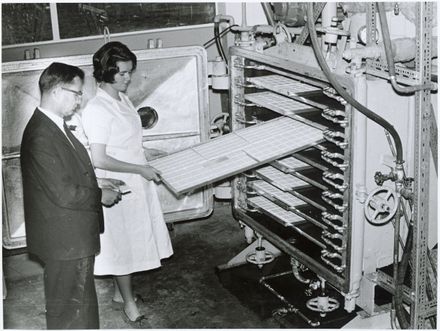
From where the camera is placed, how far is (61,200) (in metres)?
3.09

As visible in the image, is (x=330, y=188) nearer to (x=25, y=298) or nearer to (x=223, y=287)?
(x=223, y=287)

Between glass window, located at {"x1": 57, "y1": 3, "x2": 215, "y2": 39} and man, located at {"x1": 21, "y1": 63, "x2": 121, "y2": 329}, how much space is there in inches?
88.1

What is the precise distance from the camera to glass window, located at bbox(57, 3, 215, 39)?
17.2 ft

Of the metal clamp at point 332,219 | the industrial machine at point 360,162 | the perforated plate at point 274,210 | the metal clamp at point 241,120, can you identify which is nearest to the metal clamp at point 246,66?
the industrial machine at point 360,162

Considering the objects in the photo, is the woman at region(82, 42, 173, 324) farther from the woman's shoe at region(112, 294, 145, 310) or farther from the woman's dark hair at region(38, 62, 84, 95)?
the woman's dark hair at region(38, 62, 84, 95)

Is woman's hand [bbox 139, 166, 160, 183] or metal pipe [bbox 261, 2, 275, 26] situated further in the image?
metal pipe [bbox 261, 2, 275, 26]

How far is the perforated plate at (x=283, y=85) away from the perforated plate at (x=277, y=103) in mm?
87

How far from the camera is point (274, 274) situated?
443cm

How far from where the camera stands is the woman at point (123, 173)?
Result: 3.63m

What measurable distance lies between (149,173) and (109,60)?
2.19 feet

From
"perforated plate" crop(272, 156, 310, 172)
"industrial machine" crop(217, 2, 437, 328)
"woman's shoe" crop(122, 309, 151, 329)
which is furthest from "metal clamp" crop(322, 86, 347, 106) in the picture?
"woman's shoe" crop(122, 309, 151, 329)

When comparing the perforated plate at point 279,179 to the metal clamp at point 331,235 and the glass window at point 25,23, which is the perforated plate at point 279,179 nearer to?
the metal clamp at point 331,235

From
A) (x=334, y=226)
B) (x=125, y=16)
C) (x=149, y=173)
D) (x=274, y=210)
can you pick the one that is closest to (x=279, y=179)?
(x=274, y=210)

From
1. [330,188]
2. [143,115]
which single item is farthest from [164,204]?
[330,188]
